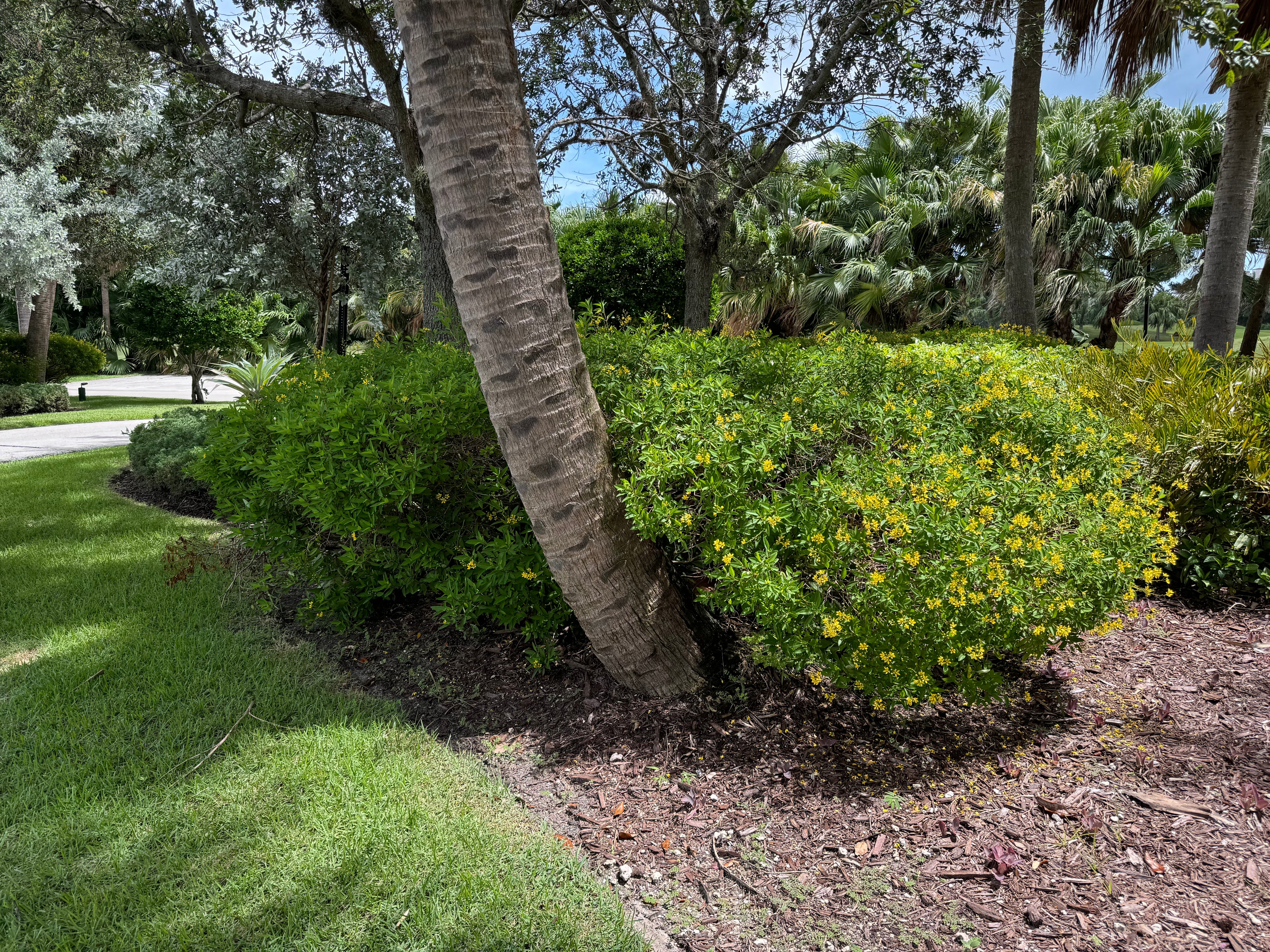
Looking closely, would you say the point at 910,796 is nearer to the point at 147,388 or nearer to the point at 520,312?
the point at 520,312

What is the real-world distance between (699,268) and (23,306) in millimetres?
15265

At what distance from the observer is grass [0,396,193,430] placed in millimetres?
14672

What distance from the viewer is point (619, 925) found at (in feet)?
7.28

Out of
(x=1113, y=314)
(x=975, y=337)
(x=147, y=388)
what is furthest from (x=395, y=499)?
(x=147, y=388)

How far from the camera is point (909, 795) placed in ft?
8.98

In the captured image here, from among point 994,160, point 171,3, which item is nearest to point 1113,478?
point 171,3

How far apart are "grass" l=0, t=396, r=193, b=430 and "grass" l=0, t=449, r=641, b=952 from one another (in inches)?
407

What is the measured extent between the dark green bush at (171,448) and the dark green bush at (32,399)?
10.1 metres

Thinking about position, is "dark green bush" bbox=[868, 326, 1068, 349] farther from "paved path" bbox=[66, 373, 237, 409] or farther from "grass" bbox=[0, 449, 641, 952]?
"paved path" bbox=[66, 373, 237, 409]

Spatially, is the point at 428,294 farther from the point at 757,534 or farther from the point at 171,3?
the point at 757,534

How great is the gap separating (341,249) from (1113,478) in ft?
33.6

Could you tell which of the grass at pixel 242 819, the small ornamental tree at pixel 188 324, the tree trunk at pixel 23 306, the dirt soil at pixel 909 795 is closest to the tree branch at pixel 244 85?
the grass at pixel 242 819

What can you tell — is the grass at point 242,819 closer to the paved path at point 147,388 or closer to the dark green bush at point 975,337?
the dark green bush at point 975,337

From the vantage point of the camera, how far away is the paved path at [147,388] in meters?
22.9
